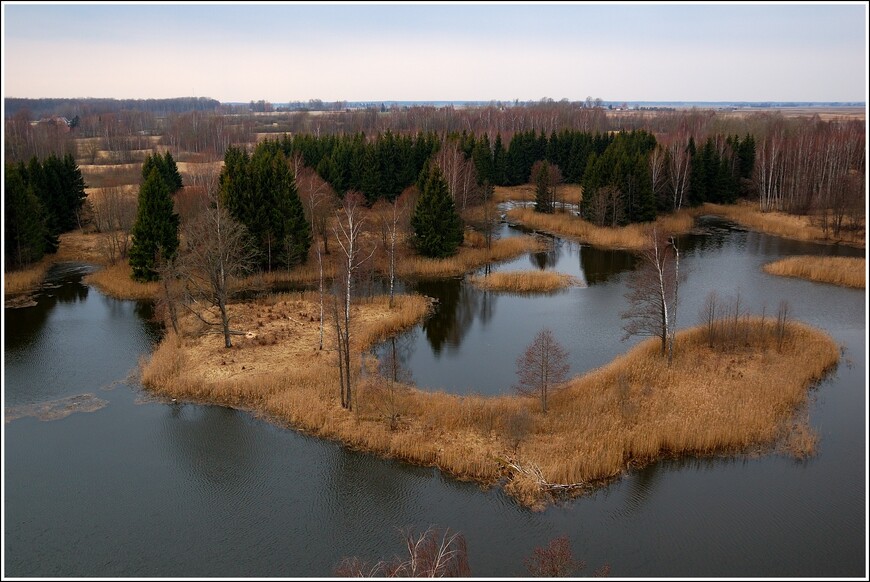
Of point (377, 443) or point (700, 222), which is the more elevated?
point (700, 222)

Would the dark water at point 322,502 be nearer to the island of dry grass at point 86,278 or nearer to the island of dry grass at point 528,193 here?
→ the island of dry grass at point 86,278

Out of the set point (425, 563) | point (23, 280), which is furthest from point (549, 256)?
point (425, 563)

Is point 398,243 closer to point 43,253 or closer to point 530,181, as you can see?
point 43,253

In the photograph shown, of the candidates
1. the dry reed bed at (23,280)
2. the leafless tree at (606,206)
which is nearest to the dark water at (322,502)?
the dry reed bed at (23,280)

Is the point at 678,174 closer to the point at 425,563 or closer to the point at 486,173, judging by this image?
the point at 486,173

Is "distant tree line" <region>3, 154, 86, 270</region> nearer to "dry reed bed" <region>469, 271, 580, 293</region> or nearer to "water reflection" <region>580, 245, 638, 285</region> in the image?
"dry reed bed" <region>469, 271, 580, 293</region>

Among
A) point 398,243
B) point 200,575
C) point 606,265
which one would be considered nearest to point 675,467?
point 200,575

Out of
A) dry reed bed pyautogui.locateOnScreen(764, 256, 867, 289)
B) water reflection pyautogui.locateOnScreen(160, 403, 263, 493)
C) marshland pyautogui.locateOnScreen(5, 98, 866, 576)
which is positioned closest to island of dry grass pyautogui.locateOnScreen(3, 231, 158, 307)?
marshland pyautogui.locateOnScreen(5, 98, 866, 576)
